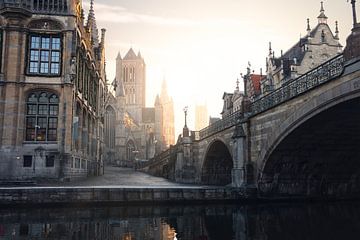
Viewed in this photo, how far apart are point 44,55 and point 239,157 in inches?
771

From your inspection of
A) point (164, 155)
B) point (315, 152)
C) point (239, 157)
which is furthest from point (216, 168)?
point (315, 152)

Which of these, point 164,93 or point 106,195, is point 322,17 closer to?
point 106,195

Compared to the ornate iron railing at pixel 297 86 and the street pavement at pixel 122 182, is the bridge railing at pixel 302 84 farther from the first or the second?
the street pavement at pixel 122 182

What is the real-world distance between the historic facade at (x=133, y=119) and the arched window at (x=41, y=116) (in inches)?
2354

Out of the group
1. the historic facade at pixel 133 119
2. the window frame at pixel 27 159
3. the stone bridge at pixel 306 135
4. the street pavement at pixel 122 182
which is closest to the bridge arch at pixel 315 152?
the stone bridge at pixel 306 135

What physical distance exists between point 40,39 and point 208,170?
22725 mm

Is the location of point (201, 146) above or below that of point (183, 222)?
above

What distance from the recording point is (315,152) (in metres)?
25.6

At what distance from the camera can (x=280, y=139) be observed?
23391 millimetres

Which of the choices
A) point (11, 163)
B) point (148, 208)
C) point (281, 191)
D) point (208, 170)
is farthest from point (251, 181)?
point (11, 163)

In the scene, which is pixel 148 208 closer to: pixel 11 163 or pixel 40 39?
pixel 11 163

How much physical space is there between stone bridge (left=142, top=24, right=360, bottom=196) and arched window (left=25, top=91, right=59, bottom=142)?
50.5 ft

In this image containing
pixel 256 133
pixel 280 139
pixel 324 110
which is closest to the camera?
pixel 324 110

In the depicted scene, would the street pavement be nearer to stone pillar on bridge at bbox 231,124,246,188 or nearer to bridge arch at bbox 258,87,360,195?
stone pillar on bridge at bbox 231,124,246,188
